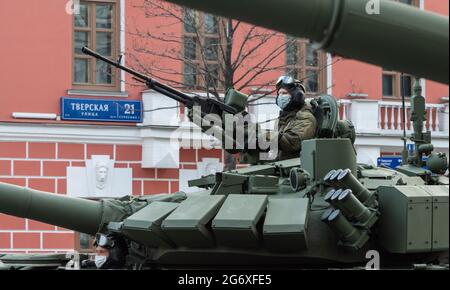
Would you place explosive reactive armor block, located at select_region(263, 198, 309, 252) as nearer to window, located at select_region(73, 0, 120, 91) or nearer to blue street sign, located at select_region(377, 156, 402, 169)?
blue street sign, located at select_region(377, 156, 402, 169)

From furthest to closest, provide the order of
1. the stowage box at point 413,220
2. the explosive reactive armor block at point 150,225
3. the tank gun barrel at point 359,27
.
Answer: the explosive reactive armor block at point 150,225
the stowage box at point 413,220
the tank gun barrel at point 359,27

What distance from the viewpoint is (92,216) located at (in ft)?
26.8

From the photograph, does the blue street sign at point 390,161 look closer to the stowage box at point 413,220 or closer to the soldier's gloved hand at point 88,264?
the soldier's gloved hand at point 88,264

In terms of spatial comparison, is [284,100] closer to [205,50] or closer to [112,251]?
[112,251]

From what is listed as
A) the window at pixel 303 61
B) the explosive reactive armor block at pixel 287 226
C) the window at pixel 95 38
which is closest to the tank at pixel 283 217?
the explosive reactive armor block at pixel 287 226

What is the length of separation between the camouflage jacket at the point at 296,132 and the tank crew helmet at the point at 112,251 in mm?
1685

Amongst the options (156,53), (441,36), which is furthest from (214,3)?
(156,53)

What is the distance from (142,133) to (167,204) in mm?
11032

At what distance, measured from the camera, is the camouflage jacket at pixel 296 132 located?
841 centimetres

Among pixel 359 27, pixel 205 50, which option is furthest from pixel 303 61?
pixel 359 27

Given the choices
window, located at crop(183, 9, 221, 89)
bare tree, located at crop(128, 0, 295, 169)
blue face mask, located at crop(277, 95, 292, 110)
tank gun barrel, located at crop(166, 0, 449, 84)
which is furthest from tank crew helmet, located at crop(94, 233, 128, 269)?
window, located at crop(183, 9, 221, 89)

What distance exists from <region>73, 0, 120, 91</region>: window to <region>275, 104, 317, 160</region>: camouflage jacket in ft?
32.5

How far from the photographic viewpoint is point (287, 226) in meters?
6.71

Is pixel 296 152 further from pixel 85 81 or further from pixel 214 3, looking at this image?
pixel 85 81
